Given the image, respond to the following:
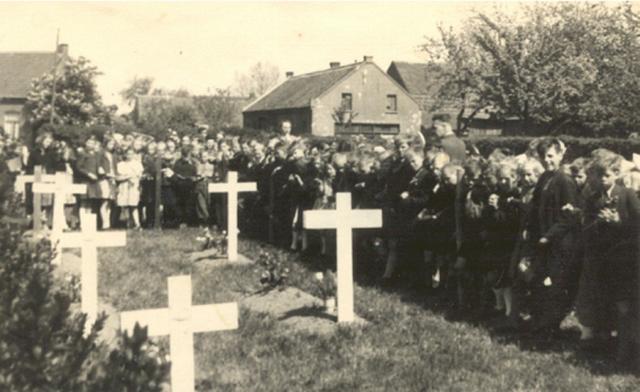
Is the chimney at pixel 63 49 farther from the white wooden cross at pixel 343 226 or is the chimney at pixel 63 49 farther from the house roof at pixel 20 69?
the white wooden cross at pixel 343 226

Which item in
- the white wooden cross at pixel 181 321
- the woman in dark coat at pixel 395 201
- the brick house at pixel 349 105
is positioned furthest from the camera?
the brick house at pixel 349 105

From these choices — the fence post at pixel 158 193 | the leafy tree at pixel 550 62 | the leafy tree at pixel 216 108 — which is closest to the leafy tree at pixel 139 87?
the leafy tree at pixel 216 108

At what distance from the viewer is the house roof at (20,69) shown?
177ft

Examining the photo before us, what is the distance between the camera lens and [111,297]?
9523 mm

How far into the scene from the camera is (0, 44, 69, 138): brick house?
175ft

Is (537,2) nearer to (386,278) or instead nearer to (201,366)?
(386,278)

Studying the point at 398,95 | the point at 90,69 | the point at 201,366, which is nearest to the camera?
the point at 201,366

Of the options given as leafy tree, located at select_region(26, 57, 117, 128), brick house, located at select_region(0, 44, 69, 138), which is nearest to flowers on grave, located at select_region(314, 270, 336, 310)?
leafy tree, located at select_region(26, 57, 117, 128)

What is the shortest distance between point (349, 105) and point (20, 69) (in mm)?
23077

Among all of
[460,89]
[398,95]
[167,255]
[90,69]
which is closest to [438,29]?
[460,89]

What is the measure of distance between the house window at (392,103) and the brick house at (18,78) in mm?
21592

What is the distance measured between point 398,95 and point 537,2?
14.3 m

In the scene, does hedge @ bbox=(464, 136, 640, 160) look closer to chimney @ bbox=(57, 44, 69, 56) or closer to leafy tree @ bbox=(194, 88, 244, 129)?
leafy tree @ bbox=(194, 88, 244, 129)

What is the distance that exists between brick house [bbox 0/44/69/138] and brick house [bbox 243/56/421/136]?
1556 centimetres
